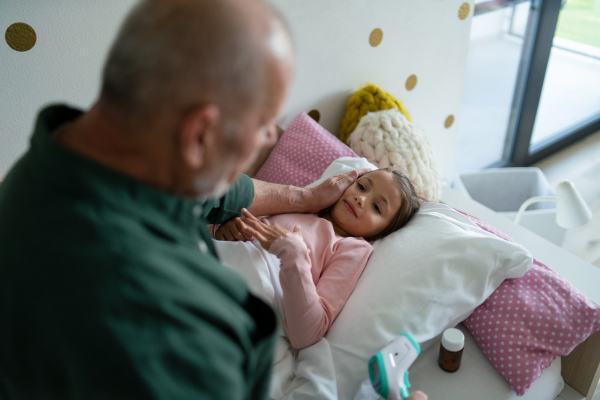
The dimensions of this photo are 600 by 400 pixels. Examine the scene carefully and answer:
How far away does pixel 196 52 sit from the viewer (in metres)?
0.45

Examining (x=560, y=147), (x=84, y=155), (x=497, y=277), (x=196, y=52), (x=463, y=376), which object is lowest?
(x=560, y=147)

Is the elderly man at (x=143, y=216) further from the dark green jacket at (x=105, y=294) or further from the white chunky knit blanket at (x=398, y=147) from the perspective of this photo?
the white chunky knit blanket at (x=398, y=147)

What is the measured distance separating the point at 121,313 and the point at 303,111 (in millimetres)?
1221

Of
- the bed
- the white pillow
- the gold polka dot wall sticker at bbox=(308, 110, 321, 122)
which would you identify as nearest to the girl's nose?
the white pillow

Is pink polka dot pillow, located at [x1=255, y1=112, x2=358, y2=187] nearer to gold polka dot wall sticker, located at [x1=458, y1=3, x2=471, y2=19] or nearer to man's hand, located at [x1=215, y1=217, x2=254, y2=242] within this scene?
man's hand, located at [x1=215, y1=217, x2=254, y2=242]

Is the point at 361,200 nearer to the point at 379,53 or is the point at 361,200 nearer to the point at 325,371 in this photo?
the point at 325,371

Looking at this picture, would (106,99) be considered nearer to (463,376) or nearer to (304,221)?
(304,221)

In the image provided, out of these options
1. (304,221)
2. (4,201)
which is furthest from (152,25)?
(304,221)

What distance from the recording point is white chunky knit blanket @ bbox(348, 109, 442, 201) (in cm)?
149

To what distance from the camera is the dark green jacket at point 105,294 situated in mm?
454

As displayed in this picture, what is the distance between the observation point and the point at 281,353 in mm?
983

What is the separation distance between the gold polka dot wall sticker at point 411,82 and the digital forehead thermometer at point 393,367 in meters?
1.18

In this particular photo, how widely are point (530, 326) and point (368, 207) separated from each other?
1.56ft

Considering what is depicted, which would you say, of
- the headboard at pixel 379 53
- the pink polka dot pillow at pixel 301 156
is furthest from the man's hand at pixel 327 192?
the headboard at pixel 379 53
